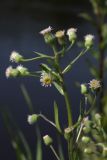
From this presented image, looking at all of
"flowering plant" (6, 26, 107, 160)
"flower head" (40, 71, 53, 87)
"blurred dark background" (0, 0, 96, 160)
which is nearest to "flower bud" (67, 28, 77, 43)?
"flowering plant" (6, 26, 107, 160)

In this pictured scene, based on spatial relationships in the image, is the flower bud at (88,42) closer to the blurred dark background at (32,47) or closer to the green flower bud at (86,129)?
the green flower bud at (86,129)

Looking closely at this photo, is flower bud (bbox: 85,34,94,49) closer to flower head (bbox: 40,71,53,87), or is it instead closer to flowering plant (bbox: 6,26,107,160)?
flowering plant (bbox: 6,26,107,160)

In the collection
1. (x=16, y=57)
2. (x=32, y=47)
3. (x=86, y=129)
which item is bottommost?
(x=86, y=129)

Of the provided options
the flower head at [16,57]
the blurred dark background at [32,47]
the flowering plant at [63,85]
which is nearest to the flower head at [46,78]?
the flowering plant at [63,85]

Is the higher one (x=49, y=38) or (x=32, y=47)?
(x=32, y=47)

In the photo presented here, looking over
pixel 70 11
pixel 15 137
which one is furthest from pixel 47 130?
pixel 70 11

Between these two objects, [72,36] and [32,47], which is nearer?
[72,36]

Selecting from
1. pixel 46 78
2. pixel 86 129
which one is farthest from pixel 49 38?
pixel 86 129

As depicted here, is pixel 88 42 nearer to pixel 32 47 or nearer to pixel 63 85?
pixel 63 85
